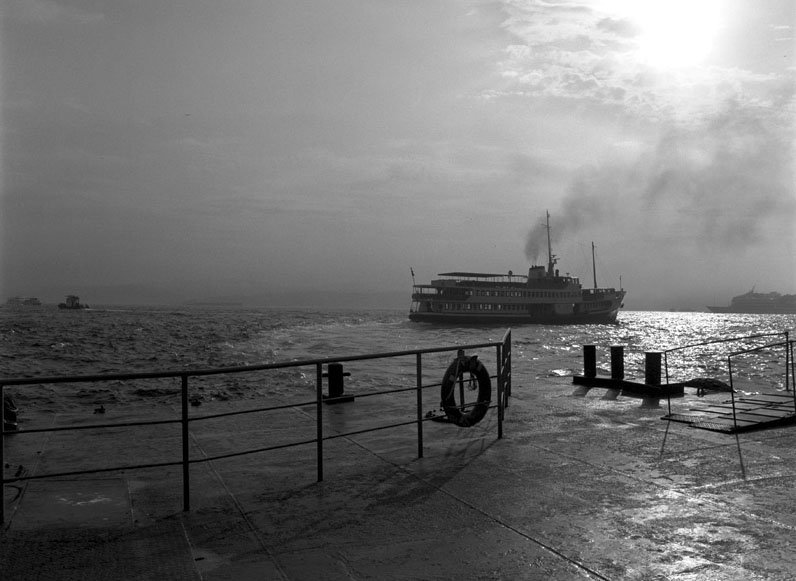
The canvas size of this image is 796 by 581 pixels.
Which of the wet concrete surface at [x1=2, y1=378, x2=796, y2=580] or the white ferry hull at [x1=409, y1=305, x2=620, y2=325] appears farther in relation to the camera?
the white ferry hull at [x1=409, y1=305, x2=620, y2=325]

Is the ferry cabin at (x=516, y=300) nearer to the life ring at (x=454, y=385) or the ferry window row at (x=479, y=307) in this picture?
the ferry window row at (x=479, y=307)

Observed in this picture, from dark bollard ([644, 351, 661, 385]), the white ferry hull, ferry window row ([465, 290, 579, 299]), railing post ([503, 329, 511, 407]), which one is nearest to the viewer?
railing post ([503, 329, 511, 407])

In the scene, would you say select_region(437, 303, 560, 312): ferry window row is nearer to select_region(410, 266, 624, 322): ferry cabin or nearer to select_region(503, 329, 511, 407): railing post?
select_region(410, 266, 624, 322): ferry cabin

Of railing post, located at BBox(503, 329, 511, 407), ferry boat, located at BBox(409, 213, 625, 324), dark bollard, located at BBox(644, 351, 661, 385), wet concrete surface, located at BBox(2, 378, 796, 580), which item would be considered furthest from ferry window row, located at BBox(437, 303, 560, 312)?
wet concrete surface, located at BBox(2, 378, 796, 580)

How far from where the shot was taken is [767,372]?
3406 cm

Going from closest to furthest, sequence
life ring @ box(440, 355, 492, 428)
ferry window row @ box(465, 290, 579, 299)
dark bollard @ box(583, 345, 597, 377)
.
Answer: life ring @ box(440, 355, 492, 428) → dark bollard @ box(583, 345, 597, 377) → ferry window row @ box(465, 290, 579, 299)

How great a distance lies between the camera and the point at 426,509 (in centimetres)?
478

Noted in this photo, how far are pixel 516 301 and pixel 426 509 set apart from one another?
100486 millimetres

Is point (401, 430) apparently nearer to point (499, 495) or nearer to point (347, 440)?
Answer: point (347, 440)

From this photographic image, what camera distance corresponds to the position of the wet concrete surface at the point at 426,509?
372 cm

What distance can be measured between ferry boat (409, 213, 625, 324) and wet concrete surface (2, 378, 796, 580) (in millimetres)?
93251

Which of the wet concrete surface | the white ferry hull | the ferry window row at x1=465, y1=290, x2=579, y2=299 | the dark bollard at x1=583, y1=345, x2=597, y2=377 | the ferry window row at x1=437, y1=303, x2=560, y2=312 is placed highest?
the ferry window row at x1=465, y1=290, x2=579, y2=299

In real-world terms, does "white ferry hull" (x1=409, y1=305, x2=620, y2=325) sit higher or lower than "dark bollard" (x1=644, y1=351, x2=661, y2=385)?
lower

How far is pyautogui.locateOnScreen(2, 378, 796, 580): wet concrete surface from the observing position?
3719mm
